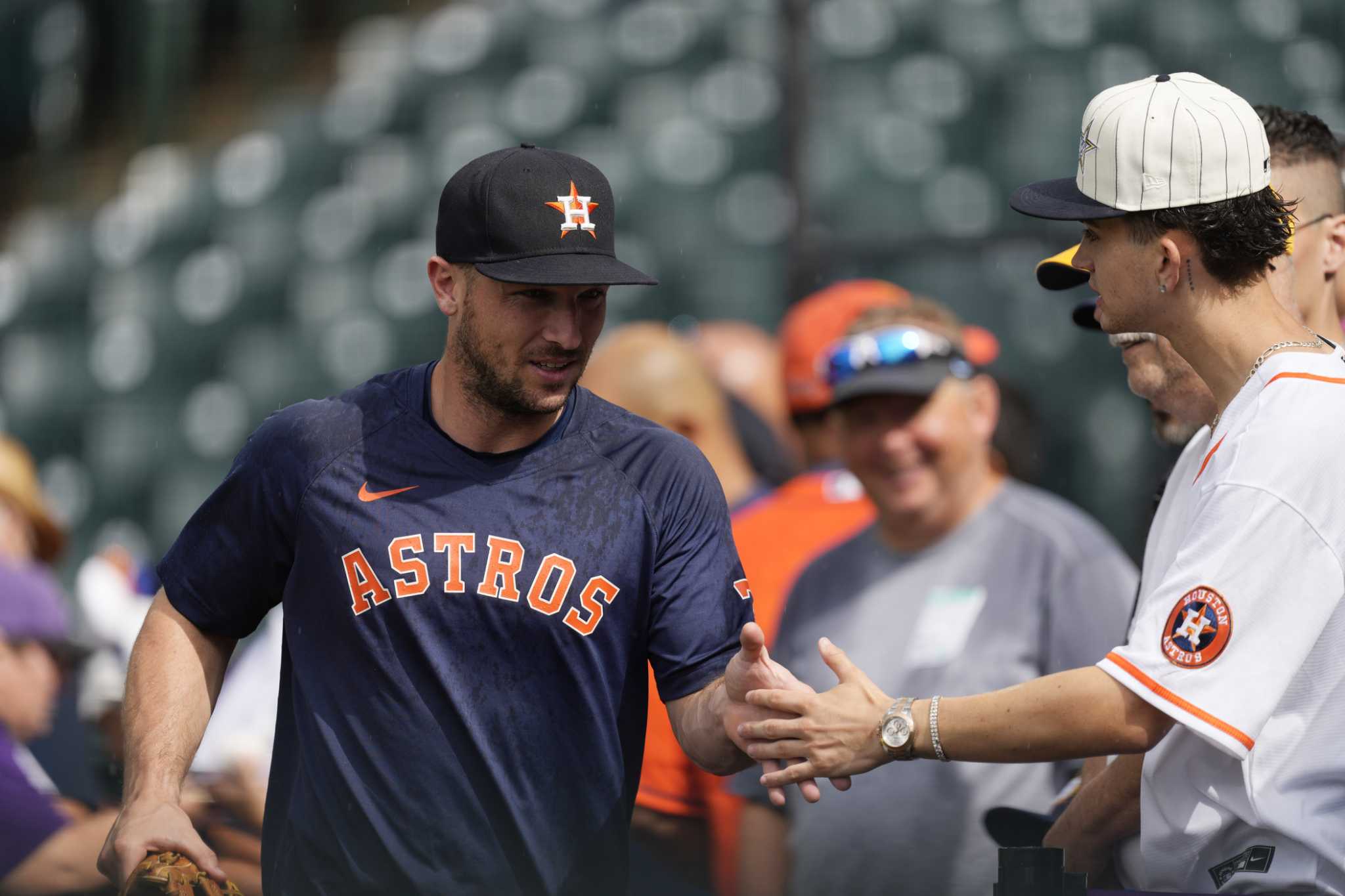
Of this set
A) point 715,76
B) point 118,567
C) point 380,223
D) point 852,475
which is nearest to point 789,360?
point 852,475

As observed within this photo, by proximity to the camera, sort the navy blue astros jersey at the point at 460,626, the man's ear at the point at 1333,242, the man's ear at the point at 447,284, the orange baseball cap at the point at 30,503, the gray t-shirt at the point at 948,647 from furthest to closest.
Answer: the orange baseball cap at the point at 30,503 < the gray t-shirt at the point at 948,647 < the man's ear at the point at 1333,242 < the man's ear at the point at 447,284 < the navy blue astros jersey at the point at 460,626

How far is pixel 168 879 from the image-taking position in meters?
2.30

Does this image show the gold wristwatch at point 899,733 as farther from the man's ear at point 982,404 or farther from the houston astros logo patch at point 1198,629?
the man's ear at point 982,404

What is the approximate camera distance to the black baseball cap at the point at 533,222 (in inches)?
98.7

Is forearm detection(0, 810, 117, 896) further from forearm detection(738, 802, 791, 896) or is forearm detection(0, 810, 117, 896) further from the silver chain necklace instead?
the silver chain necklace

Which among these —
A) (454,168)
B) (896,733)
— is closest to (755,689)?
(896,733)

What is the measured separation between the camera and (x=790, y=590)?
4.23 meters

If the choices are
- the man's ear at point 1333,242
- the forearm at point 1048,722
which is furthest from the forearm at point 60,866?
the man's ear at point 1333,242

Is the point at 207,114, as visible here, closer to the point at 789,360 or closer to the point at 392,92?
the point at 392,92

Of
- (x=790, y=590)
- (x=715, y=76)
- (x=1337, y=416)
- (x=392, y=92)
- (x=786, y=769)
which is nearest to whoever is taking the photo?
(x=1337, y=416)

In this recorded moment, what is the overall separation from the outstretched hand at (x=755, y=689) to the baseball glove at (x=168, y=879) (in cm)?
82

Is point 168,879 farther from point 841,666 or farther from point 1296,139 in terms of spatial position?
point 1296,139

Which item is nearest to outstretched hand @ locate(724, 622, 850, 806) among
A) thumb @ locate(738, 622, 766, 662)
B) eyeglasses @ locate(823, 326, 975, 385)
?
thumb @ locate(738, 622, 766, 662)

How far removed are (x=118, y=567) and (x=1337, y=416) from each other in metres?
4.96
